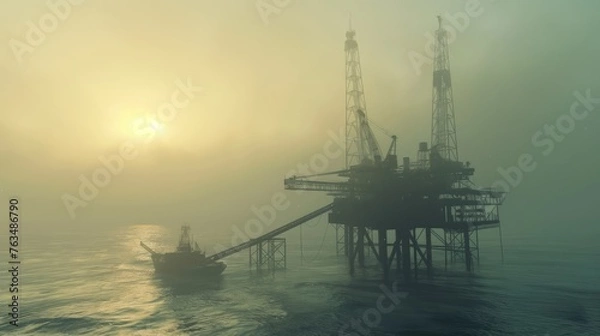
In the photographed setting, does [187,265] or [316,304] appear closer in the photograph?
[316,304]

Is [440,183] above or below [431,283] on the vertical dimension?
above

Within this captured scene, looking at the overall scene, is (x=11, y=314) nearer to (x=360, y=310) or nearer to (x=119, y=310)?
(x=119, y=310)

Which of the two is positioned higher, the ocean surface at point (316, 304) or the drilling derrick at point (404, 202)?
the drilling derrick at point (404, 202)

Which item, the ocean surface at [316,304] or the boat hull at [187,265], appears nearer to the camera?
the ocean surface at [316,304]

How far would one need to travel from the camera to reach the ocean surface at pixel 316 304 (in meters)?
37.5

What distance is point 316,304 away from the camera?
46531 mm

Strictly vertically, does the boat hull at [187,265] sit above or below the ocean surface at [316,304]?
above

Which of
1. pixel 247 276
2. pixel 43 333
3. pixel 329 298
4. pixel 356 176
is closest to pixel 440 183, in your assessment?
pixel 356 176

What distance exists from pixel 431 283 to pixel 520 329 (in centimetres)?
2116

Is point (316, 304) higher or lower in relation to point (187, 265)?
lower

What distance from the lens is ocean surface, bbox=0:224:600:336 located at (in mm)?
37531

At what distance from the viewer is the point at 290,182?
6544 centimetres

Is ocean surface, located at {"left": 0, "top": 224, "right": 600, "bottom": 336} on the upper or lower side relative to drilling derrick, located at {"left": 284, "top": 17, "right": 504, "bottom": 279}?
lower

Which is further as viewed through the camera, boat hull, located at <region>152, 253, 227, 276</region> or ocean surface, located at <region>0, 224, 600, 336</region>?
boat hull, located at <region>152, 253, 227, 276</region>
